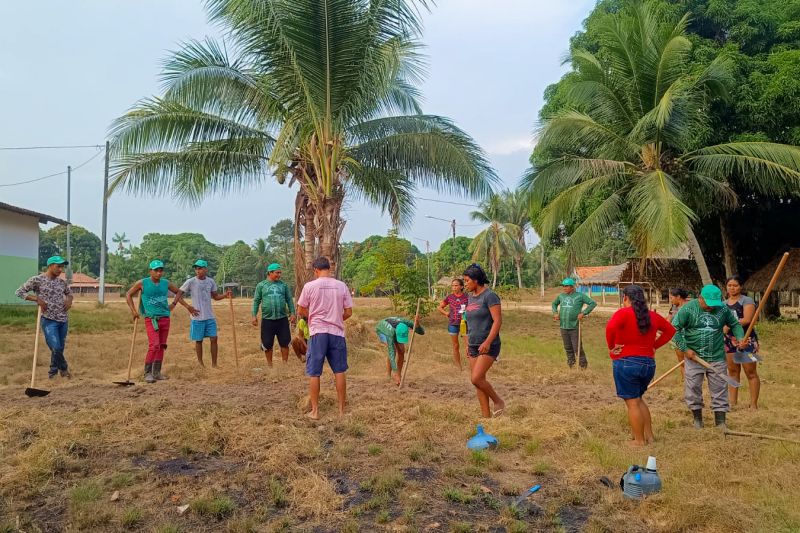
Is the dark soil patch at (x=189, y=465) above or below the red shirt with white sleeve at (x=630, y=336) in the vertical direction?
below

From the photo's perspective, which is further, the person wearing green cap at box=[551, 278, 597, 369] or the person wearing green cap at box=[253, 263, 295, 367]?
the person wearing green cap at box=[551, 278, 597, 369]

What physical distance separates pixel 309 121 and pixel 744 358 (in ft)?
25.7

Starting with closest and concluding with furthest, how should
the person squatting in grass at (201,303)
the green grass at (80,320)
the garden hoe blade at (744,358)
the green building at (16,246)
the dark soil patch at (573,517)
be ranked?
the dark soil patch at (573,517) → the garden hoe blade at (744,358) → the person squatting in grass at (201,303) → the green grass at (80,320) → the green building at (16,246)

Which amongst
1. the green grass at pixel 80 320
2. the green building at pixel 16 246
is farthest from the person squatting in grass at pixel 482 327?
the green building at pixel 16 246

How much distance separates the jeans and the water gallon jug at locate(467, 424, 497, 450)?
19.3ft

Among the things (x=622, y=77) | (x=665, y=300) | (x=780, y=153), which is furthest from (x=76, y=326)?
(x=665, y=300)

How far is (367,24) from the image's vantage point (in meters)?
10.2

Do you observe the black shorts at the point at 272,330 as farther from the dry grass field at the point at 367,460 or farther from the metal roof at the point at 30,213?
the metal roof at the point at 30,213

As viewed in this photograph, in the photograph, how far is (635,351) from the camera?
498 cm

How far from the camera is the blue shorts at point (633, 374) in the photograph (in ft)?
16.2

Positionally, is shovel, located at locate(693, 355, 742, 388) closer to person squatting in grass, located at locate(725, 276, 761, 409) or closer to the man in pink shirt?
person squatting in grass, located at locate(725, 276, 761, 409)

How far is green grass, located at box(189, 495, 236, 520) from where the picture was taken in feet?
11.7

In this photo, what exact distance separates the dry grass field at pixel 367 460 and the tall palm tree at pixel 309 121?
4.99 m

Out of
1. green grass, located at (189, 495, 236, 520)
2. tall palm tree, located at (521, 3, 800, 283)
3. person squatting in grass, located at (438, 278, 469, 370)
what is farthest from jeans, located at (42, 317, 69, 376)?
tall palm tree, located at (521, 3, 800, 283)
